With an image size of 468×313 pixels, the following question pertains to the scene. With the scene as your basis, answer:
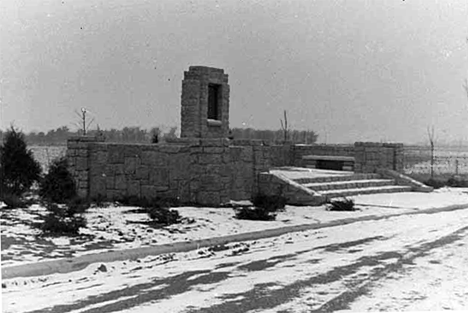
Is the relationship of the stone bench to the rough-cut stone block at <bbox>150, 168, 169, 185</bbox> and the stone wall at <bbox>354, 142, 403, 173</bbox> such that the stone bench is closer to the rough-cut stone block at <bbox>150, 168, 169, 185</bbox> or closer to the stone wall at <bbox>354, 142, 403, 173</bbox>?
the stone wall at <bbox>354, 142, 403, 173</bbox>

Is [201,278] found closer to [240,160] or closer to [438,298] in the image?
[438,298]

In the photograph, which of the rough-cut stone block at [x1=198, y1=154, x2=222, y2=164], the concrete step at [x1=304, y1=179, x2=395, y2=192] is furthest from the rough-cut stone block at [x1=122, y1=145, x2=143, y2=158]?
the concrete step at [x1=304, y1=179, x2=395, y2=192]

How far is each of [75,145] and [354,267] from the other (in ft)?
32.1

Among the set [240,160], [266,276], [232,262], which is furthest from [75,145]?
[266,276]

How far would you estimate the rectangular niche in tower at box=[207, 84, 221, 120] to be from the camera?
20547 mm

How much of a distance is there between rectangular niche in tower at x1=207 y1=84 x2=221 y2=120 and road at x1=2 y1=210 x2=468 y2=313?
11.1m

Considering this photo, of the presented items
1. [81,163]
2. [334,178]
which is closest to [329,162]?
[334,178]

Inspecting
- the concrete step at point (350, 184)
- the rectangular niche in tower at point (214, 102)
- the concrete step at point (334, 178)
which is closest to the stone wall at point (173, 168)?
the concrete step at point (334, 178)

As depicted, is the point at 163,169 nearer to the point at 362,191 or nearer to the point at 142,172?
the point at 142,172

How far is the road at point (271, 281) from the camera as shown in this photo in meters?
5.80

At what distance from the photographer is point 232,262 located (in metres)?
8.17

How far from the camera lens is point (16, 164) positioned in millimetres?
15945

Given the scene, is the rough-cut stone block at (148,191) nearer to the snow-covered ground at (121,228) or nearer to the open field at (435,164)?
the snow-covered ground at (121,228)

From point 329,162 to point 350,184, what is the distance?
19.1 feet
